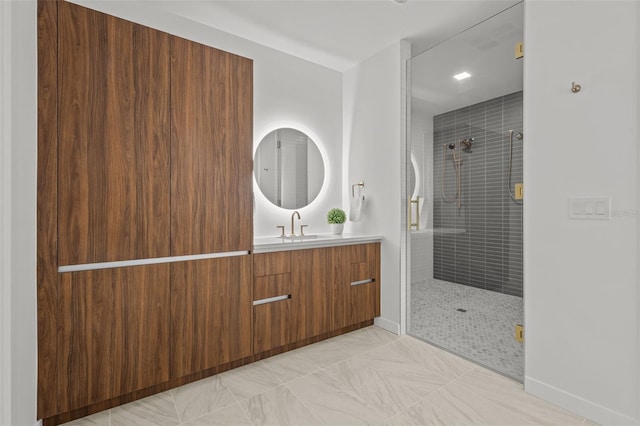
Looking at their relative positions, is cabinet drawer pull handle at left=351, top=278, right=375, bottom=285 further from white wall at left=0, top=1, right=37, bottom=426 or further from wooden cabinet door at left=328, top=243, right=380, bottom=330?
white wall at left=0, top=1, right=37, bottom=426

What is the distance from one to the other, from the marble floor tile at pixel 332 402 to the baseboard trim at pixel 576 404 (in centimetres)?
98

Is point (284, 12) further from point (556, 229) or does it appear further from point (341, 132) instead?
point (556, 229)

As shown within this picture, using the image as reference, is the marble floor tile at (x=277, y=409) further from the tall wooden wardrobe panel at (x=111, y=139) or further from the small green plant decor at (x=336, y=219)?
the small green plant decor at (x=336, y=219)

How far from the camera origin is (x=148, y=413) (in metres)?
1.81

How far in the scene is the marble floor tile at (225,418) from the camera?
5.67 feet

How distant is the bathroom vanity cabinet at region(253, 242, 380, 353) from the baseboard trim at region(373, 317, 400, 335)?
0.07m

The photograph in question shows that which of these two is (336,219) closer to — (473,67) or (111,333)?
(473,67)

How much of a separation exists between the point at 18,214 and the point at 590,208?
2.80 m

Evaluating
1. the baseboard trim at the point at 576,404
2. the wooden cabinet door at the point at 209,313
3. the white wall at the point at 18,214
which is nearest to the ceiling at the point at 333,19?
the white wall at the point at 18,214

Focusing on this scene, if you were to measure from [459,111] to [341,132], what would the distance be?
1.38 meters

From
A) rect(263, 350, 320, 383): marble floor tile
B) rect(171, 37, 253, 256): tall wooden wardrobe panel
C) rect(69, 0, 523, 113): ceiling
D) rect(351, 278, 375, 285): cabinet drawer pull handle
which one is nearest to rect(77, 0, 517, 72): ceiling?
rect(69, 0, 523, 113): ceiling

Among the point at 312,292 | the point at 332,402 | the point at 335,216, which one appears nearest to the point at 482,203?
the point at 335,216

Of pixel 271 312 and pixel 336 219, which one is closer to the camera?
pixel 271 312

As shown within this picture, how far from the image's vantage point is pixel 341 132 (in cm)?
360
